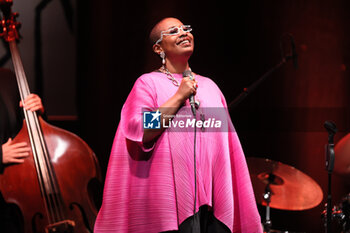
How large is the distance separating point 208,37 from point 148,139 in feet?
4.27

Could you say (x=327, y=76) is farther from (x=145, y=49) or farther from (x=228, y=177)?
(x=228, y=177)

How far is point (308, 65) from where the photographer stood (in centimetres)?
282

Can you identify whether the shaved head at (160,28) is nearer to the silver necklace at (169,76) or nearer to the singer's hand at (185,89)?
the silver necklace at (169,76)

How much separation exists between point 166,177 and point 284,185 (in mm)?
→ 1233

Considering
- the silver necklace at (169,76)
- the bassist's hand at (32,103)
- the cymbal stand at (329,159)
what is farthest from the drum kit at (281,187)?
the bassist's hand at (32,103)

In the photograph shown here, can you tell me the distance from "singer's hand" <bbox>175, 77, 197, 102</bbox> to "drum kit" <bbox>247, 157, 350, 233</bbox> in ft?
3.39

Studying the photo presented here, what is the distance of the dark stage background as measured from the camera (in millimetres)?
2734

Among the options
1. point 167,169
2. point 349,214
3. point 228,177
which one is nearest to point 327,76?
point 349,214

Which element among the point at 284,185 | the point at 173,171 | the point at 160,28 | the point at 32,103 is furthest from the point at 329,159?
the point at 32,103

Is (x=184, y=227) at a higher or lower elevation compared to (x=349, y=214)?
higher

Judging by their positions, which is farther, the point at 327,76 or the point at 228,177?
the point at 327,76

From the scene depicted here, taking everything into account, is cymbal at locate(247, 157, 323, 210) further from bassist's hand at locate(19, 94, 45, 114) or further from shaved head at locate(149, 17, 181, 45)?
bassist's hand at locate(19, 94, 45, 114)

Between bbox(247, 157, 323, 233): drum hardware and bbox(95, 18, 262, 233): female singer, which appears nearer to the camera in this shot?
bbox(95, 18, 262, 233): female singer

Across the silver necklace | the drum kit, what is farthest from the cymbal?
the silver necklace
